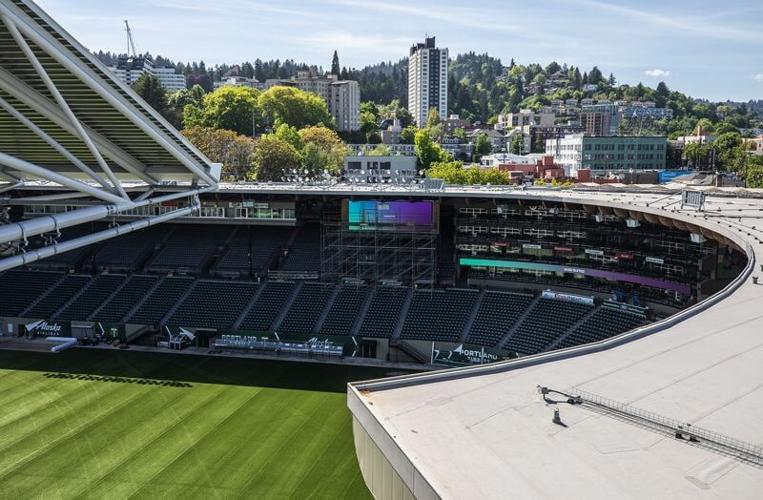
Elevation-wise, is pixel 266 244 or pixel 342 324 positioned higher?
pixel 266 244

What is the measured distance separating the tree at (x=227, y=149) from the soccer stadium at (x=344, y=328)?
28.9 metres

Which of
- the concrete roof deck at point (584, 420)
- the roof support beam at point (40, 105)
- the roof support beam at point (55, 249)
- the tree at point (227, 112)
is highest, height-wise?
the tree at point (227, 112)

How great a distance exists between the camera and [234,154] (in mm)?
80062

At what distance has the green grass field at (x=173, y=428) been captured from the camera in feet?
76.6

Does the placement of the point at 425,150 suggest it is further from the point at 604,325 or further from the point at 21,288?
the point at 604,325

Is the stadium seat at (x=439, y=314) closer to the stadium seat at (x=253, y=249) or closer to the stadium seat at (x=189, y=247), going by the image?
the stadium seat at (x=253, y=249)

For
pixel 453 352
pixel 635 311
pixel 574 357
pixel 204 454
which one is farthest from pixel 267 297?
pixel 574 357

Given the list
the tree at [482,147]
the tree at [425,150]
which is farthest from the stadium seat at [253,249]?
the tree at [482,147]

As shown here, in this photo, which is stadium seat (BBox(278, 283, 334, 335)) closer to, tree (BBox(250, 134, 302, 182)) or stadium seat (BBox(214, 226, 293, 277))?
stadium seat (BBox(214, 226, 293, 277))

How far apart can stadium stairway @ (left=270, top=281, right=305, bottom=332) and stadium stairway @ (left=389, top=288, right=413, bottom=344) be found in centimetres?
707

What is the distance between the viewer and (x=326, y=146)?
307 ft

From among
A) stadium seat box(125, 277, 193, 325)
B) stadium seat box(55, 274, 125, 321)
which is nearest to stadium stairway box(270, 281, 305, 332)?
stadium seat box(125, 277, 193, 325)

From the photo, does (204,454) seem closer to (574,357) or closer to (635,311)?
(574,357)

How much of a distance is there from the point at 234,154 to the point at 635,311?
5605cm
